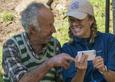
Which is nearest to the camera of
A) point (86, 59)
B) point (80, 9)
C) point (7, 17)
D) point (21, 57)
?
point (86, 59)

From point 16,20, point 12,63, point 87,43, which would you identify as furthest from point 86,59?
point 16,20

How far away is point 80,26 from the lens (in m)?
4.14

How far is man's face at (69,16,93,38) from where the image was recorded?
13.6 feet

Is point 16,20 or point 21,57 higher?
point 21,57

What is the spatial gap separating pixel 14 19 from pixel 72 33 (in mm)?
4112

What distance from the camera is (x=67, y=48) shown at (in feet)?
14.1

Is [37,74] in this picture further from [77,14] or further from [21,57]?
[77,14]

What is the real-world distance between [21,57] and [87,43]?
0.71 m

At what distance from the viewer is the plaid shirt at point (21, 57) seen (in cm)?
379

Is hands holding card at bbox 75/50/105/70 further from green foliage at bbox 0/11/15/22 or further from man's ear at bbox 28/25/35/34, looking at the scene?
green foliage at bbox 0/11/15/22

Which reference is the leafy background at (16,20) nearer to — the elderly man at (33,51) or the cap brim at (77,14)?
the cap brim at (77,14)

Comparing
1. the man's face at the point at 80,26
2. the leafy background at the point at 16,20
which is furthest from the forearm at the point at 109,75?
the leafy background at the point at 16,20

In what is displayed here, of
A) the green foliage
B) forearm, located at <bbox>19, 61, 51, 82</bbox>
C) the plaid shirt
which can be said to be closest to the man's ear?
the plaid shirt

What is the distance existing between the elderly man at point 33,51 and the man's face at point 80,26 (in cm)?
24
